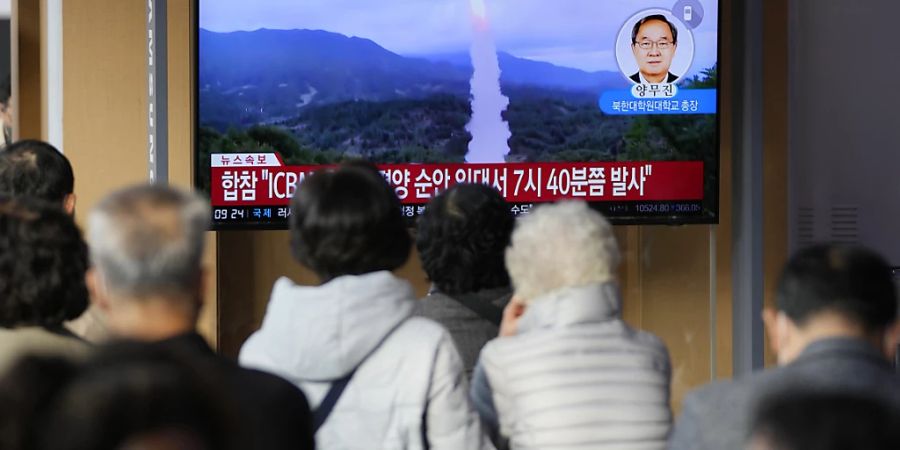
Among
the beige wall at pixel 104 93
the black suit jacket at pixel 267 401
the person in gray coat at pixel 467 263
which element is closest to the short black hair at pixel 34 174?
the person in gray coat at pixel 467 263

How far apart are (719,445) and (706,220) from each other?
10.4ft

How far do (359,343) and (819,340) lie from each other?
0.90 meters

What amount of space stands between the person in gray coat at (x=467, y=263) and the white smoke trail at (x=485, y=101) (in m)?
1.87

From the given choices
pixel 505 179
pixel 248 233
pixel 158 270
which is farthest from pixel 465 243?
pixel 248 233

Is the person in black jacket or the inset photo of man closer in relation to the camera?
the person in black jacket

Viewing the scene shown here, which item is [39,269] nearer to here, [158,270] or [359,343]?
[158,270]

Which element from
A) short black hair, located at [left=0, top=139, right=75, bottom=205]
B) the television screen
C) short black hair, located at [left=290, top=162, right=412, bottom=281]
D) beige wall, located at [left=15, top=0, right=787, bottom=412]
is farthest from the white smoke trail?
short black hair, located at [left=290, top=162, right=412, bottom=281]

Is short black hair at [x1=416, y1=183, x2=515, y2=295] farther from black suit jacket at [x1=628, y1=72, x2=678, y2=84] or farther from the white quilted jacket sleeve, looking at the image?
black suit jacket at [x1=628, y1=72, x2=678, y2=84]

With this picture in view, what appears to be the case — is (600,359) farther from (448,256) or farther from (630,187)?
(630,187)

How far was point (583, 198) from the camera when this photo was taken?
532cm

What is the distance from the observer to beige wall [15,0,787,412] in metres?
5.43

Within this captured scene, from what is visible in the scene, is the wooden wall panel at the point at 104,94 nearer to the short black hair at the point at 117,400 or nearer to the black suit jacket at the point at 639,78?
the black suit jacket at the point at 639,78

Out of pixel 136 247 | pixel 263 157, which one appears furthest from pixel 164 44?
pixel 136 247

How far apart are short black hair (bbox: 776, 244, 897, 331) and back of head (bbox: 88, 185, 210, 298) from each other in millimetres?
1034
